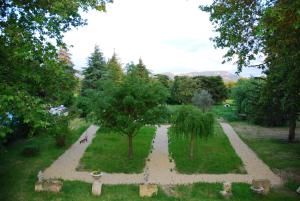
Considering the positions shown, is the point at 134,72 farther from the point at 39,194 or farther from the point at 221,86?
the point at 221,86

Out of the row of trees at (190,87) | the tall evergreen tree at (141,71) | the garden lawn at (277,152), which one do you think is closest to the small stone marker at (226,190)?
the garden lawn at (277,152)

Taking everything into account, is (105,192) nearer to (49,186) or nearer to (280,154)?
(49,186)

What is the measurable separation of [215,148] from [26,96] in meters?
12.7

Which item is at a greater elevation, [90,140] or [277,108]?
[277,108]

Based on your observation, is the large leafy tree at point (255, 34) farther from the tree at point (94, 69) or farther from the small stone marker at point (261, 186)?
the tree at point (94, 69)

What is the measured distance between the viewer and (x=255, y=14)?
37.9ft

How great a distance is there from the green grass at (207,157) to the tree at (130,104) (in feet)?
7.95

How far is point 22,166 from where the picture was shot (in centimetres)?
1514

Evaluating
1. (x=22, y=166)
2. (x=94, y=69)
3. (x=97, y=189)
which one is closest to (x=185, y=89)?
(x=94, y=69)

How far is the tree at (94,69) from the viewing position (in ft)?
122

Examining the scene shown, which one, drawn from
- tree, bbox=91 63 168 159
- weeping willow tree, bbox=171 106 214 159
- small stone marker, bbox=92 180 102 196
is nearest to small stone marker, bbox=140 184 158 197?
small stone marker, bbox=92 180 102 196

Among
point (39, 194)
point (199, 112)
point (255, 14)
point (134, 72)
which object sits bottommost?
point (39, 194)

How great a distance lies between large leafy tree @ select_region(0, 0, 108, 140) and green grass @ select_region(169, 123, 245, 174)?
22.5 feet

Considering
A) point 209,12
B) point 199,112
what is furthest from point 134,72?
point 209,12
